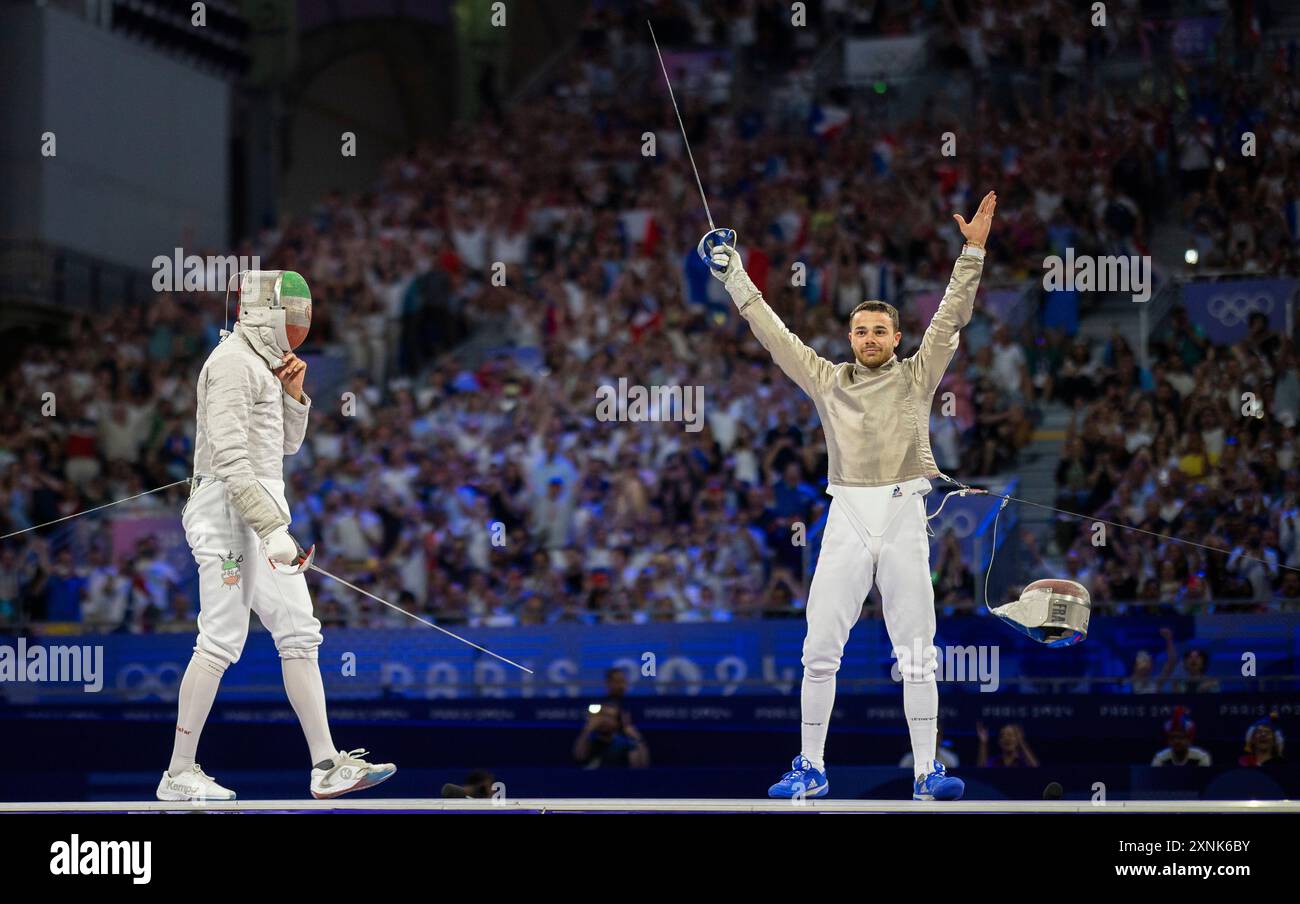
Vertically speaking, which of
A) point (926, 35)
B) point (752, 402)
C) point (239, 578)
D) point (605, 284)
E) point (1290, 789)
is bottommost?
point (1290, 789)

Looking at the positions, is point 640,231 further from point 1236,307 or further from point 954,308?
point 954,308

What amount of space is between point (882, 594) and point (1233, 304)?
22.3ft

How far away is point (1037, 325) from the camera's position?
1254 centimetres

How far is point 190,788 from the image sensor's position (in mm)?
6148

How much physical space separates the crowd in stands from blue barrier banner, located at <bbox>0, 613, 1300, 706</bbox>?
0.92 ft

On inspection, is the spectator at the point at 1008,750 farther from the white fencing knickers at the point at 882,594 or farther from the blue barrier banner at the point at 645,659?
the white fencing knickers at the point at 882,594

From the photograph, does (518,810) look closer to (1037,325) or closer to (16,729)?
(16,729)

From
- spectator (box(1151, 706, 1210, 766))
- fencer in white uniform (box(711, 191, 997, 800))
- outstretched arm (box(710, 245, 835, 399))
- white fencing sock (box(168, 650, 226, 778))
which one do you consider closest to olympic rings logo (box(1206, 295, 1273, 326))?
spectator (box(1151, 706, 1210, 766))

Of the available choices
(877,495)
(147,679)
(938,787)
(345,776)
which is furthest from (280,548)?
(147,679)

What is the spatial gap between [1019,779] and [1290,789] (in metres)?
1.36

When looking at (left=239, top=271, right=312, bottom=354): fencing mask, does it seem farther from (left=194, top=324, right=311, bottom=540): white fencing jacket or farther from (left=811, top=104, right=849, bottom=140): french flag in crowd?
(left=811, top=104, right=849, bottom=140): french flag in crowd

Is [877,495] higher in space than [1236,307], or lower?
lower

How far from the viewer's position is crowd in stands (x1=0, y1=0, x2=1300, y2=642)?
11.4 metres
